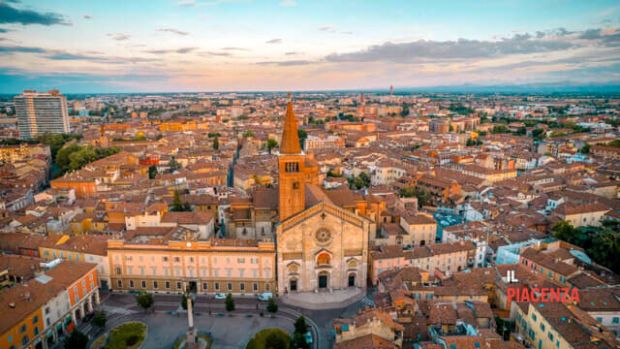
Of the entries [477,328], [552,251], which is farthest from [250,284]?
[552,251]

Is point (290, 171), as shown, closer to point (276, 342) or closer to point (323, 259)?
point (323, 259)

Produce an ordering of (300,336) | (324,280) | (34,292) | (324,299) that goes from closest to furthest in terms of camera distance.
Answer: (300,336)
(34,292)
(324,299)
(324,280)

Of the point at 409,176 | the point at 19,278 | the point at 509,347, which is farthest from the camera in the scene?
→ the point at 409,176

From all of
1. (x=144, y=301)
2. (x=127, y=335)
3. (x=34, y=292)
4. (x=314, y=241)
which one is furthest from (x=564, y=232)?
(x=34, y=292)

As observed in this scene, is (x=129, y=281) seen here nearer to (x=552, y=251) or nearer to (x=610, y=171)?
(x=552, y=251)

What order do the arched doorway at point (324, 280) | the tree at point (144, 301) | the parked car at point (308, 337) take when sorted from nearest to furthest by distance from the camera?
the parked car at point (308, 337), the tree at point (144, 301), the arched doorway at point (324, 280)

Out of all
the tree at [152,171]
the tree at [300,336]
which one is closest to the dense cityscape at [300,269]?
the tree at [300,336]

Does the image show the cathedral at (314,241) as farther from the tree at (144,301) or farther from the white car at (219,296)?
the tree at (144,301)
